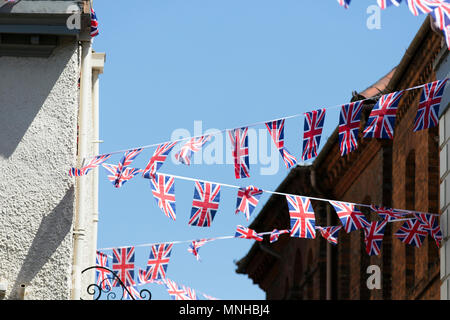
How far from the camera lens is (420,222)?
1772 cm

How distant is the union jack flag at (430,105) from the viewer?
1609cm

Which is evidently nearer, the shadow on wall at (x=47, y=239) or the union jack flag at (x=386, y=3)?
the union jack flag at (x=386, y=3)

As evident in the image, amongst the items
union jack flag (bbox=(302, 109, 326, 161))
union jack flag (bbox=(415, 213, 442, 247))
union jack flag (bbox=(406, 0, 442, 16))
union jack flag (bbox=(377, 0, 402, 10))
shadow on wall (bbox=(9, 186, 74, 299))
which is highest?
union jack flag (bbox=(406, 0, 442, 16))

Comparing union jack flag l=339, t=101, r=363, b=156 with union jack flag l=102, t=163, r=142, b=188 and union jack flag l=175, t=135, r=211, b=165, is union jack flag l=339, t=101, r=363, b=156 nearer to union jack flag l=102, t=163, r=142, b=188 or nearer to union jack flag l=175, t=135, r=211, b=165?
union jack flag l=175, t=135, r=211, b=165

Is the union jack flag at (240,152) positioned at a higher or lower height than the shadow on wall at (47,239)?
higher

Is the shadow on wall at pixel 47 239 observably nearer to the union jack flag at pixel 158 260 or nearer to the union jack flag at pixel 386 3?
the union jack flag at pixel 386 3

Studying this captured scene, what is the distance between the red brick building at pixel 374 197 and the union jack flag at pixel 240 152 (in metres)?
2.36

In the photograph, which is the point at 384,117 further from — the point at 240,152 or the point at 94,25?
the point at 94,25

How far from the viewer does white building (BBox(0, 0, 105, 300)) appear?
551 inches

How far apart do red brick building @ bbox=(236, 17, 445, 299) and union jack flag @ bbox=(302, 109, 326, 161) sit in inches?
74.4

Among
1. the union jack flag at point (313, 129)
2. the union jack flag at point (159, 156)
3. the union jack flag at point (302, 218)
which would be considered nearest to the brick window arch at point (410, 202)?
the union jack flag at point (302, 218)

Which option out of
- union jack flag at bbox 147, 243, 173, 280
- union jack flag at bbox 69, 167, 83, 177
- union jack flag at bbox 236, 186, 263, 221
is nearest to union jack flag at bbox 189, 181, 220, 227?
union jack flag at bbox 236, 186, 263, 221
